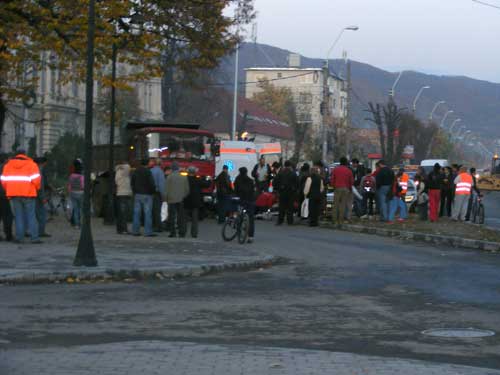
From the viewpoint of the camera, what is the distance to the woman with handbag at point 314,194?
3253 centimetres

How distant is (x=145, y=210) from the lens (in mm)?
25469

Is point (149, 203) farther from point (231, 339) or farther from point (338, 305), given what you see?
point (231, 339)

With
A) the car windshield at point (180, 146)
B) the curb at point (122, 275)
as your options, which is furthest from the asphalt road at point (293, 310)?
the car windshield at point (180, 146)

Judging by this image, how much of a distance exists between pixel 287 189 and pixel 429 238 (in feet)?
19.8

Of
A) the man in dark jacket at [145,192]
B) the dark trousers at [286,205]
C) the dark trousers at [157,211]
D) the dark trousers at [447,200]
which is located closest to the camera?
the man in dark jacket at [145,192]

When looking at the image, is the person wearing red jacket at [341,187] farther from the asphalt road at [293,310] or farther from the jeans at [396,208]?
the asphalt road at [293,310]

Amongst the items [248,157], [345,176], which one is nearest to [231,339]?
[345,176]

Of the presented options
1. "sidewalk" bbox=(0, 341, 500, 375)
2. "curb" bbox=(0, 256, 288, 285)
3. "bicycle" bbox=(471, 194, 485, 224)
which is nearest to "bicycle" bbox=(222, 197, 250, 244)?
"curb" bbox=(0, 256, 288, 285)

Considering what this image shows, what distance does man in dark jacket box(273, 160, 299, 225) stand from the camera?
3247 cm

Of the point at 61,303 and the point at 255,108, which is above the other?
the point at 255,108

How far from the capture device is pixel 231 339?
1060 cm

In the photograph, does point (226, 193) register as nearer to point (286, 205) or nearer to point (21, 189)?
point (286, 205)

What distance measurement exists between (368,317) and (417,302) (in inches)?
68.0

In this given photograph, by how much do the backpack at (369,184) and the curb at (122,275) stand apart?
54.1ft
